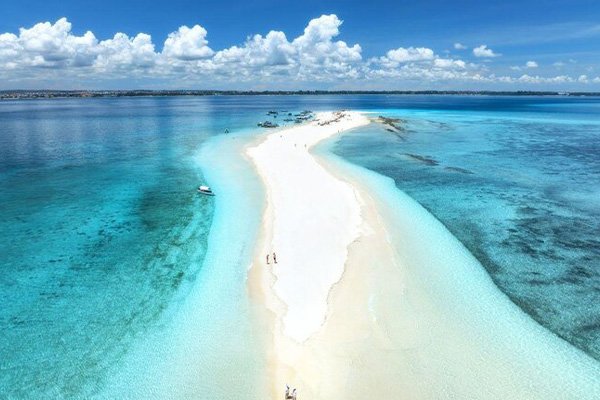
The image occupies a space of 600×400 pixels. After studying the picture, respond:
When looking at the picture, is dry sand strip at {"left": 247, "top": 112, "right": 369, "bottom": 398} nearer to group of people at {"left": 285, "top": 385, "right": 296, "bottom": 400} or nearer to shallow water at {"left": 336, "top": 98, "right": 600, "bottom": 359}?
group of people at {"left": 285, "top": 385, "right": 296, "bottom": 400}

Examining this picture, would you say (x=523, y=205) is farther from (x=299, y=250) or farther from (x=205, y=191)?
(x=205, y=191)

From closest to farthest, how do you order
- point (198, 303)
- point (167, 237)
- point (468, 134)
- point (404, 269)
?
point (198, 303), point (404, 269), point (167, 237), point (468, 134)

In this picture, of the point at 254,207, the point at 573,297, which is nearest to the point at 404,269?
the point at 573,297

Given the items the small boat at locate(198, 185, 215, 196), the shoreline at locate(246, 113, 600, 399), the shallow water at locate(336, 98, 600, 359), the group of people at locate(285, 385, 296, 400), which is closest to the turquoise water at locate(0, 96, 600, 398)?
the shallow water at locate(336, 98, 600, 359)

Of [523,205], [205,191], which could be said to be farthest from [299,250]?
[523,205]

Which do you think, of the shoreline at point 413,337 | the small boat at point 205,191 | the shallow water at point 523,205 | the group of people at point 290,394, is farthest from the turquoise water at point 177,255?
the group of people at point 290,394

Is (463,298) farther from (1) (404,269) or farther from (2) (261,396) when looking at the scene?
(2) (261,396)
